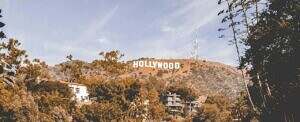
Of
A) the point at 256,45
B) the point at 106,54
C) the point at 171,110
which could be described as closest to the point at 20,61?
the point at 106,54

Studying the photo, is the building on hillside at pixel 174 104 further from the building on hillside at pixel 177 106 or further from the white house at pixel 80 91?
the white house at pixel 80 91

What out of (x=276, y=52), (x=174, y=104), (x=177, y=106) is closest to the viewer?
(x=276, y=52)

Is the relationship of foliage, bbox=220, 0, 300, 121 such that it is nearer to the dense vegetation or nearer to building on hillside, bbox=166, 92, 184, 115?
the dense vegetation

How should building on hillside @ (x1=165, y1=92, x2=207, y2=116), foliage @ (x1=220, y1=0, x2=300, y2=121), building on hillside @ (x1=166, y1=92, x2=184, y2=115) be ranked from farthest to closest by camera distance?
building on hillside @ (x1=165, y1=92, x2=207, y2=116) → building on hillside @ (x1=166, y1=92, x2=184, y2=115) → foliage @ (x1=220, y1=0, x2=300, y2=121)

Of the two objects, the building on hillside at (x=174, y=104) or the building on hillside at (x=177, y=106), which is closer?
the building on hillside at (x=174, y=104)

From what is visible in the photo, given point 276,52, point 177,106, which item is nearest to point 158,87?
point 177,106

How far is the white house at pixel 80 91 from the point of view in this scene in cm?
10864

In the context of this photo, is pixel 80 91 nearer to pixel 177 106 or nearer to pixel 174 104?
pixel 174 104

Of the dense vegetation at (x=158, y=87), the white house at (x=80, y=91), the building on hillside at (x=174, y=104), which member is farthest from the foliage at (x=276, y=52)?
the building on hillside at (x=174, y=104)

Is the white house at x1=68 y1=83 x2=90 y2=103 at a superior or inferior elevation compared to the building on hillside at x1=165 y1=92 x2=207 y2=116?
superior

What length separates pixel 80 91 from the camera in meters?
110

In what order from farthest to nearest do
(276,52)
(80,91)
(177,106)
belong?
(177,106) < (80,91) < (276,52)

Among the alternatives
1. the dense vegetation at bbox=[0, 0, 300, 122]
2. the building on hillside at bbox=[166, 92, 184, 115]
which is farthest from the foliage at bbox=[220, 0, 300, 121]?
the building on hillside at bbox=[166, 92, 184, 115]

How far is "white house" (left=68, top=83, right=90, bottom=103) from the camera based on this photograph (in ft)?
356
